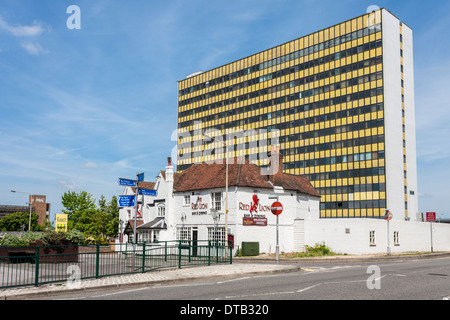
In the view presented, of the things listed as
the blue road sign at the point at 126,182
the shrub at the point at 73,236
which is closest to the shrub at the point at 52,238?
the shrub at the point at 73,236

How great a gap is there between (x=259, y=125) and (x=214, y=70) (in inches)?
745

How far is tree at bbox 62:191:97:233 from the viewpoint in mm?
65938

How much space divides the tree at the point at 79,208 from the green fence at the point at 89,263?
44659mm

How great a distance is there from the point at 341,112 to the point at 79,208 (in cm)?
4791

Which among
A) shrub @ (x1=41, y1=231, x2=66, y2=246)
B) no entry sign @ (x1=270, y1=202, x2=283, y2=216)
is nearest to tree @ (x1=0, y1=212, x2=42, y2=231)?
shrub @ (x1=41, y1=231, x2=66, y2=246)

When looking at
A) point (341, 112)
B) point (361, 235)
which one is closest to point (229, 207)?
point (361, 235)

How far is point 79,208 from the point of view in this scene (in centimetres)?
6712

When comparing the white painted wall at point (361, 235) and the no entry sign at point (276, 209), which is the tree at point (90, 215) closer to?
the white painted wall at point (361, 235)

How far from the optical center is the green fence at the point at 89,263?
50.8 ft

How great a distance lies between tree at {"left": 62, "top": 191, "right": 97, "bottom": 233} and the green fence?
4466cm

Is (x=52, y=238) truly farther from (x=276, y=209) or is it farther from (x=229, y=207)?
(x=229, y=207)

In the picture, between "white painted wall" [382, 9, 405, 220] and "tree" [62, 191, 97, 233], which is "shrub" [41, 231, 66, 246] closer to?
"tree" [62, 191, 97, 233]

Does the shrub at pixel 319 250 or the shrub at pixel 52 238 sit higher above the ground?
the shrub at pixel 52 238
